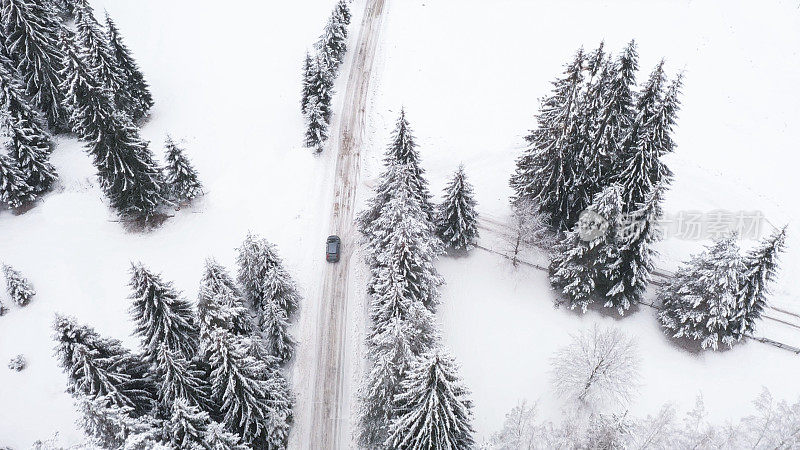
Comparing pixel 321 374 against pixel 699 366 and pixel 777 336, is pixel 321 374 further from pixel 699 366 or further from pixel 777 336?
pixel 777 336

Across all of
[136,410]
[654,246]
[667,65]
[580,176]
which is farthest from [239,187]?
[667,65]

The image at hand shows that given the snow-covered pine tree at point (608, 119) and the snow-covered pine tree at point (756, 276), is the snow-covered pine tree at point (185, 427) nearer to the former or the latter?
the snow-covered pine tree at point (608, 119)

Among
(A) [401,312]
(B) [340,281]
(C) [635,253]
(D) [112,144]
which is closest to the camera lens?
(A) [401,312]

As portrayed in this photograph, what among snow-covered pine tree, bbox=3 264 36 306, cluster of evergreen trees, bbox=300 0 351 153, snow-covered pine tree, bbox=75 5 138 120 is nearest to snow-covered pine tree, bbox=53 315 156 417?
snow-covered pine tree, bbox=3 264 36 306

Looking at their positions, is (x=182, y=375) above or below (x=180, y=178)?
below

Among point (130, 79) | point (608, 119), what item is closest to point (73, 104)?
point (130, 79)

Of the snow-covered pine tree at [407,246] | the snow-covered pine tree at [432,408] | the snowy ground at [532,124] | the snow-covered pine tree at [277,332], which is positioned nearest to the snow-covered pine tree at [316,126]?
the snowy ground at [532,124]

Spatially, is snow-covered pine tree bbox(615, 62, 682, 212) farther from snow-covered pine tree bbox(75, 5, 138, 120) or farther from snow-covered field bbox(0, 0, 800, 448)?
snow-covered pine tree bbox(75, 5, 138, 120)

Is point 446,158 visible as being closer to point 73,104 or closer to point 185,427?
point 73,104
